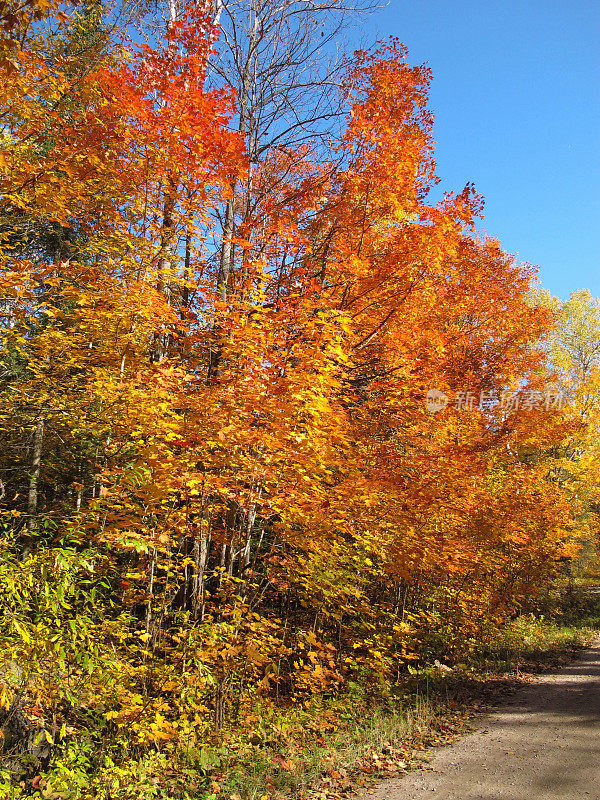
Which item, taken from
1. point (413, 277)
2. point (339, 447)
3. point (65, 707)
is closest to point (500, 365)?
point (413, 277)

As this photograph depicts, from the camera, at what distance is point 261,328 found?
20.5ft

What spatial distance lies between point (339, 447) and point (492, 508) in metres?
4.63

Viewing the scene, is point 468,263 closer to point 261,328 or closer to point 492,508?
point 492,508
